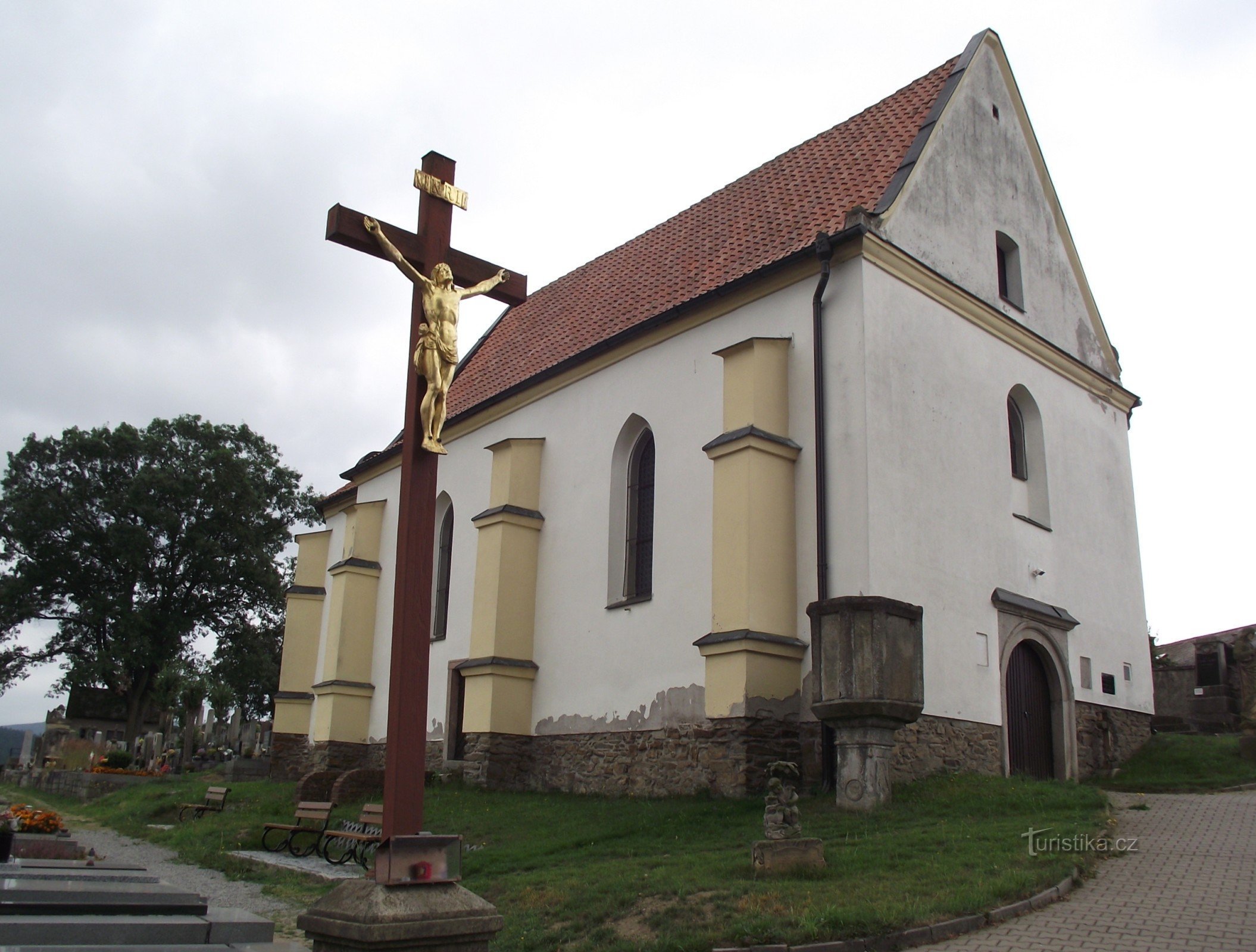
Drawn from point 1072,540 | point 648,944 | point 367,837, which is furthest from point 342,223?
point 1072,540

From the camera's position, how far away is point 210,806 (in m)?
17.5

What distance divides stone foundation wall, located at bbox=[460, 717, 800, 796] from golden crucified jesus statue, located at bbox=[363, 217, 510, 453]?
7.54 m

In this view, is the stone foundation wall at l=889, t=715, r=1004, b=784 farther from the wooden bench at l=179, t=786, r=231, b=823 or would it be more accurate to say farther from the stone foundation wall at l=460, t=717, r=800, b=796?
the wooden bench at l=179, t=786, r=231, b=823

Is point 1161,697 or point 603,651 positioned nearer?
point 603,651

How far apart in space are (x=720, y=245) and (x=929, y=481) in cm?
587

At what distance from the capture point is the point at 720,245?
1797 cm

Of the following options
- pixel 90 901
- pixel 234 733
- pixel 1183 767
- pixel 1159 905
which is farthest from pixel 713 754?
pixel 234 733

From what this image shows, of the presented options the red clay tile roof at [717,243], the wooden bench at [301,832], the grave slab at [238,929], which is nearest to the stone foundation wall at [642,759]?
the wooden bench at [301,832]

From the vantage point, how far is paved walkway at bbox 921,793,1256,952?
22.7 feet

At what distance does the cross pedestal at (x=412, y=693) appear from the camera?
505 centimetres

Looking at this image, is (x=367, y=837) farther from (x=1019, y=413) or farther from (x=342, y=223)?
(x=1019, y=413)

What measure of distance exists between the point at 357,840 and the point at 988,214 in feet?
41.9

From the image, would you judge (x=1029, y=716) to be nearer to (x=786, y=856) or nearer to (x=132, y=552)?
(x=786, y=856)
